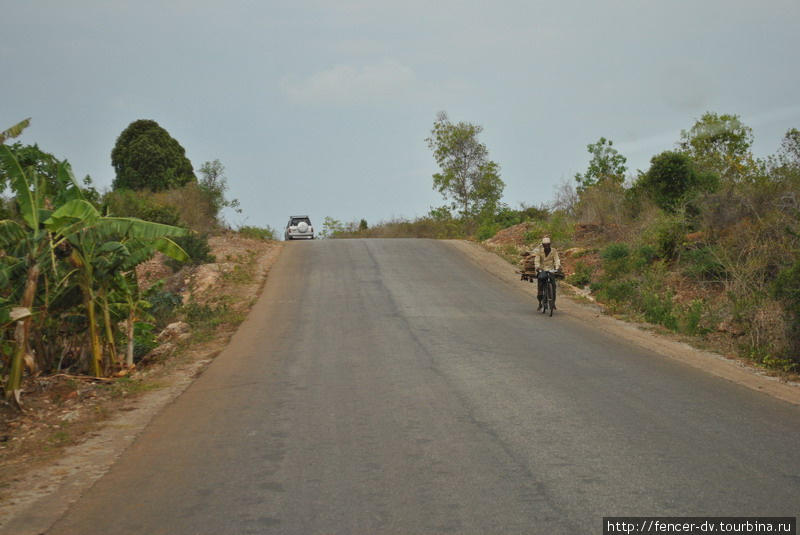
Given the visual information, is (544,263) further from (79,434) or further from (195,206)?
(195,206)

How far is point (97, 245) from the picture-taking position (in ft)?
40.7

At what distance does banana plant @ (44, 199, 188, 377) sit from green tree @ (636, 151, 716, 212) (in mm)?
18244

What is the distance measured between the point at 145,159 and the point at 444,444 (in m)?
51.3

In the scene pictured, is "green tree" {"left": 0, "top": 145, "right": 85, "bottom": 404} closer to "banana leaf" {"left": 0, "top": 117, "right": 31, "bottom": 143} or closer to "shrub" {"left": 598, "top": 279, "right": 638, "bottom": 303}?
"banana leaf" {"left": 0, "top": 117, "right": 31, "bottom": 143}

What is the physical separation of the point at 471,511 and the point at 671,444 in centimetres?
261

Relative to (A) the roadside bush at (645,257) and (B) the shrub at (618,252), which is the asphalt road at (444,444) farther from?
(B) the shrub at (618,252)

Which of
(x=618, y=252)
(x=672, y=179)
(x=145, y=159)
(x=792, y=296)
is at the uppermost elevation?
(x=145, y=159)

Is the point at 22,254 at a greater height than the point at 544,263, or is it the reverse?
the point at 544,263

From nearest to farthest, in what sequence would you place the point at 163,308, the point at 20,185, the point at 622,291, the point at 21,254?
1. the point at 20,185
2. the point at 21,254
3. the point at 163,308
4. the point at 622,291

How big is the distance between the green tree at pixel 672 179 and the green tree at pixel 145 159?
3573cm

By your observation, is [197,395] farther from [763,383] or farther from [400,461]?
[763,383]

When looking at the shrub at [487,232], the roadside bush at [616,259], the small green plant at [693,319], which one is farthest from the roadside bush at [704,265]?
the shrub at [487,232]

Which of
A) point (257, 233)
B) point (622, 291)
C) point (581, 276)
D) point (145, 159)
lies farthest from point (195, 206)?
point (145, 159)

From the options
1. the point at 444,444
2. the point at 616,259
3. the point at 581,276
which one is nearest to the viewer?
the point at 444,444
